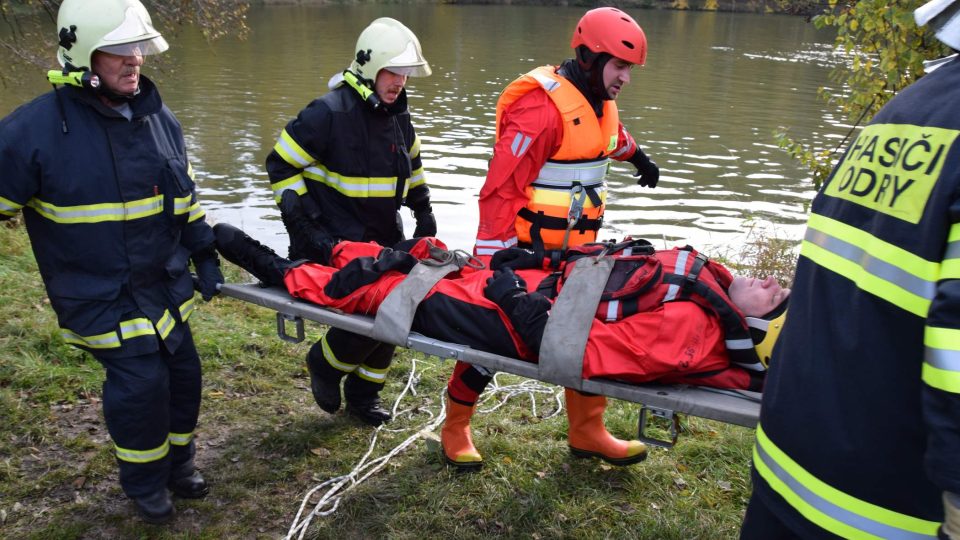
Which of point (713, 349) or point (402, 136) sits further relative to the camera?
point (402, 136)

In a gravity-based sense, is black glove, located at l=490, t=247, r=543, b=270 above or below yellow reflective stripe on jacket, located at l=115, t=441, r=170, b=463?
above

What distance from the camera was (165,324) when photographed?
10.8 ft

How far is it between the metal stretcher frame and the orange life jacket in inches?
39.6

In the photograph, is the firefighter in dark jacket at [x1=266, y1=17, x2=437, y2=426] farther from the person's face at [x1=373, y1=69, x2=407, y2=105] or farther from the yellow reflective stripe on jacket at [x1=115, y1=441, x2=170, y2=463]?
the yellow reflective stripe on jacket at [x1=115, y1=441, x2=170, y2=463]

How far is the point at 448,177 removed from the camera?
11.5m

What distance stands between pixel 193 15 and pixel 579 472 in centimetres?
645

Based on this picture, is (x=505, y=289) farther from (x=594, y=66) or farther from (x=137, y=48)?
(x=137, y=48)

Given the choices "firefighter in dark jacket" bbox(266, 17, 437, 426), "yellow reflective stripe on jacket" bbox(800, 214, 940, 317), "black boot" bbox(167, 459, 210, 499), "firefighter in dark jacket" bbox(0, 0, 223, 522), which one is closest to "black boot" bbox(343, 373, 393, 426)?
"firefighter in dark jacket" bbox(266, 17, 437, 426)

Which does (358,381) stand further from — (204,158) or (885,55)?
(204,158)

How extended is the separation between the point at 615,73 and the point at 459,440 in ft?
6.32

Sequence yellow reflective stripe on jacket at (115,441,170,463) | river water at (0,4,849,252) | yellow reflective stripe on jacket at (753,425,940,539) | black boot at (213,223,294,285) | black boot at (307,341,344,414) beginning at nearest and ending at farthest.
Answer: yellow reflective stripe on jacket at (753,425,940,539), yellow reflective stripe on jacket at (115,441,170,463), black boot at (213,223,294,285), black boot at (307,341,344,414), river water at (0,4,849,252)

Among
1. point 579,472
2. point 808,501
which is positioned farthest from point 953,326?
point 579,472

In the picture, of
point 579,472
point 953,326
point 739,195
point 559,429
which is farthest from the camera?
point 739,195

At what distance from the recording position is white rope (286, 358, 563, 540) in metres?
3.50
